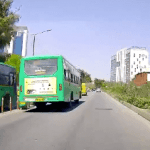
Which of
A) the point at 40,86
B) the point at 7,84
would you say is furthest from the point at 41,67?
the point at 7,84

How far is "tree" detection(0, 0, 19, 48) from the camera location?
22.8 m

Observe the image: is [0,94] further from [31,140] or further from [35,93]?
[31,140]

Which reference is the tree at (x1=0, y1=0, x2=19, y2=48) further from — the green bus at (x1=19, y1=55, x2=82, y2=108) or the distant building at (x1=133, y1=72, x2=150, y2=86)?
the distant building at (x1=133, y1=72, x2=150, y2=86)

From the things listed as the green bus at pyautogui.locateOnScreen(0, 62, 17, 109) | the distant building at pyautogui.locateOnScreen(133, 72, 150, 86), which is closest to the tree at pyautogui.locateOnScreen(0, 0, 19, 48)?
the green bus at pyautogui.locateOnScreen(0, 62, 17, 109)

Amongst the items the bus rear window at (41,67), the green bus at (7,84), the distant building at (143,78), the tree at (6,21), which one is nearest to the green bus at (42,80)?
the bus rear window at (41,67)

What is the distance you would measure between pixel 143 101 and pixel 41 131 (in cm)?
1020

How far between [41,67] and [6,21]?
11.7 metres

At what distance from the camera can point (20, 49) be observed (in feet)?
350

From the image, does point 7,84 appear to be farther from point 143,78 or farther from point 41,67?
point 143,78

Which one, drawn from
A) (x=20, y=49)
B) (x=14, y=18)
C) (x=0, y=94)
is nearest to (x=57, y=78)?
(x=0, y=94)

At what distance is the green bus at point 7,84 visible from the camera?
1399 centimetres

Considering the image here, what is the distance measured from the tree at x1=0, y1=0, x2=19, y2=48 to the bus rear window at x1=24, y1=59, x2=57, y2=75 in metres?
11.0

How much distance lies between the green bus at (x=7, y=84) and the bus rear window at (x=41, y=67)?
1.83 metres

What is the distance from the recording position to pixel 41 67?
43.5 feet
